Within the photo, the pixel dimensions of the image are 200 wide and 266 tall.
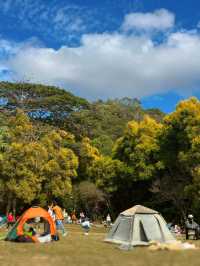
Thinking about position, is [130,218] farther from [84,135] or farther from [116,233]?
[84,135]

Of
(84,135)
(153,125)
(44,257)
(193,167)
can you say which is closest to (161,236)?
(44,257)

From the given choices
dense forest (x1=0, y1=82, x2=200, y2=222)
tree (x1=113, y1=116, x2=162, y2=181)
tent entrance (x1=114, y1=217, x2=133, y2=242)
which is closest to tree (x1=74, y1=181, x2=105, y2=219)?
dense forest (x1=0, y1=82, x2=200, y2=222)

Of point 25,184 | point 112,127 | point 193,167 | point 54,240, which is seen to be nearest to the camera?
point 54,240

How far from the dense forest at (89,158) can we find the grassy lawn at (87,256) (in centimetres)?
1436

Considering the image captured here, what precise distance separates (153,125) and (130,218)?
23890 millimetres

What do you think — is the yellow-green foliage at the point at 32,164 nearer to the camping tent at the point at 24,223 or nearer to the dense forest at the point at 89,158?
the dense forest at the point at 89,158

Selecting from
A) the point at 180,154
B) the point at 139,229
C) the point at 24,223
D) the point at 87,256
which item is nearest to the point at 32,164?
the point at 180,154

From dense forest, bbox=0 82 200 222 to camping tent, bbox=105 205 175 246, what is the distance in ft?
37.3

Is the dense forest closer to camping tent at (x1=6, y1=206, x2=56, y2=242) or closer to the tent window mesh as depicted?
the tent window mesh

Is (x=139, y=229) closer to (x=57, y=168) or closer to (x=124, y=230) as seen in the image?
(x=124, y=230)

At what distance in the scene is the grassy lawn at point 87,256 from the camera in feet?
44.9

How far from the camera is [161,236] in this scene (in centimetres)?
1867

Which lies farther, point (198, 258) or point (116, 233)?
point (116, 233)

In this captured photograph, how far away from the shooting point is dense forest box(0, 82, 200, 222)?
1357 inches
